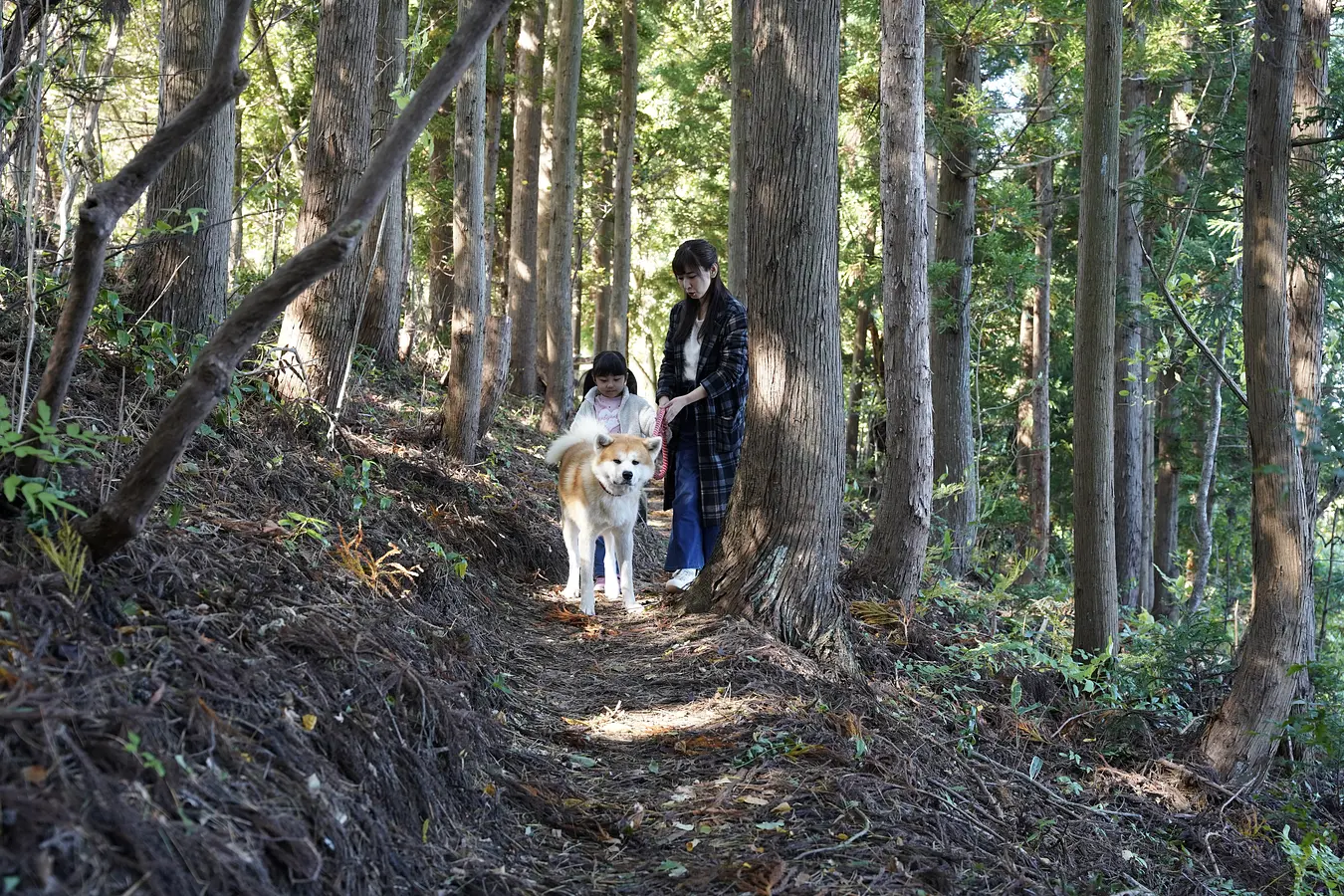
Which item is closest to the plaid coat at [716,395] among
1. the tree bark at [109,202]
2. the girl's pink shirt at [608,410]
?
the girl's pink shirt at [608,410]

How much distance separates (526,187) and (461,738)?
12605 mm

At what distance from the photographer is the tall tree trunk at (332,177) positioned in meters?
7.04

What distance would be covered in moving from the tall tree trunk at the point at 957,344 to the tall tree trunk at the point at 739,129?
3223 mm

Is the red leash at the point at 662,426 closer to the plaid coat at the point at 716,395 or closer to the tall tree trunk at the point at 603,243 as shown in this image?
the plaid coat at the point at 716,395

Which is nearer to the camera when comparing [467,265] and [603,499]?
[603,499]

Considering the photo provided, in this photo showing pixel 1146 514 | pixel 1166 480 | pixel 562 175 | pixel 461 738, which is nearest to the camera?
pixel 461 738

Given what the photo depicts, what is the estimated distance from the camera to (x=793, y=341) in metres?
5.90

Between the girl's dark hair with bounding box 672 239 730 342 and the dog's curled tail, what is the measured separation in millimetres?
872

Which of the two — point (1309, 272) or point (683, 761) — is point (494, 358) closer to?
point (683, 761)

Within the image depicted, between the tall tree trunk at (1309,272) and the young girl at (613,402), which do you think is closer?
the tall tree trunk at (1309,272)

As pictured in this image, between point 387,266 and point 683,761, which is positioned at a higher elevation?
point 387,266

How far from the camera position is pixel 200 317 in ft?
20.7

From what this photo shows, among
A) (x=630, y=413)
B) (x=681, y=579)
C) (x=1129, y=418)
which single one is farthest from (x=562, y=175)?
(x=1129, y=418)

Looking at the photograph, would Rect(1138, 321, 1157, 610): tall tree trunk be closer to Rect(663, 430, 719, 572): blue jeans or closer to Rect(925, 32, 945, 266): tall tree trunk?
Rect(925, 32, 945, 266): tall tree trunk
